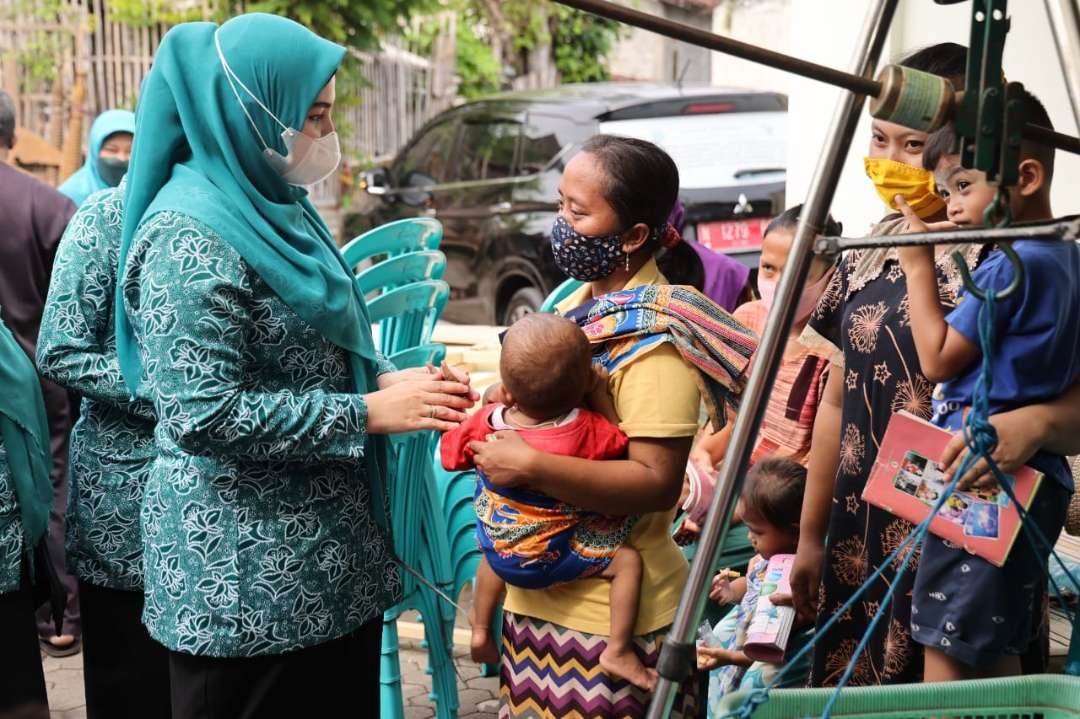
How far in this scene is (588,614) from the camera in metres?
2.19

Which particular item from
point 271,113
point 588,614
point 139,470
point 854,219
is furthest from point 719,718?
point 854,219

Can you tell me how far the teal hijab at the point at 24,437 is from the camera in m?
2.77

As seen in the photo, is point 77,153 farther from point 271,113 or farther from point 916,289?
point 916,289

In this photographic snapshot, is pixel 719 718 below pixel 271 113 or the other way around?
below

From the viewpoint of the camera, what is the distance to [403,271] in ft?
11.0

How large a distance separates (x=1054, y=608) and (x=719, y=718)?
2.27 meters

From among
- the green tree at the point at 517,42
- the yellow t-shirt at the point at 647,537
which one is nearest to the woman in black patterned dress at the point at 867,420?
the yellow t-shirt at the point at 647,537

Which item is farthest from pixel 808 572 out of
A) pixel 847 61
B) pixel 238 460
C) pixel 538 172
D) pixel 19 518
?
pixel 538 172

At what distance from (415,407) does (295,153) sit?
548mm

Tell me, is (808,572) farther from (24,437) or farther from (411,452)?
(24,437)

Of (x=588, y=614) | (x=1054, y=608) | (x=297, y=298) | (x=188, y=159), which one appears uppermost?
(x=188, y=159)

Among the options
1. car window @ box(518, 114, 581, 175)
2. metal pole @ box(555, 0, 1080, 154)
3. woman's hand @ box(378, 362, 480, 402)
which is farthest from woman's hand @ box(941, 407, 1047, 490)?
car window @ box(518, 114, 581, 175)

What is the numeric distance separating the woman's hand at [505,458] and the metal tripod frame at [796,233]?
0.49 metres

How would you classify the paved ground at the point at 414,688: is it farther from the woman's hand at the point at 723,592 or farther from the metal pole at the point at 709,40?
the metal pole at the point at 709,40
